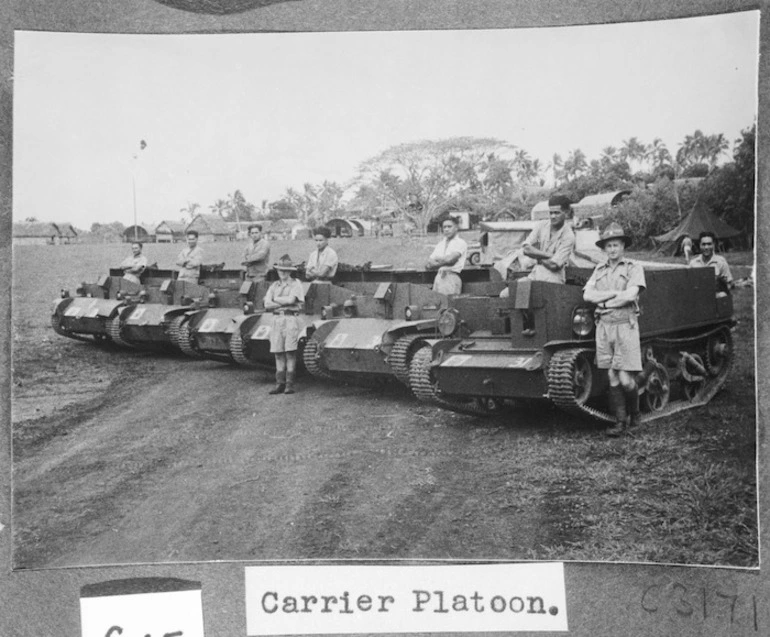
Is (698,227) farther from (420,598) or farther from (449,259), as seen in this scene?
(420,598)

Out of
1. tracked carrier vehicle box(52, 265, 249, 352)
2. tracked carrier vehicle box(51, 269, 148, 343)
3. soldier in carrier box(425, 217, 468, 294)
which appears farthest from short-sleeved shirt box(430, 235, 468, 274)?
tracked carrier vehicle box(51, 269, 148, 343)

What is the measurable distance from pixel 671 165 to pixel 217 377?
1.82 metres

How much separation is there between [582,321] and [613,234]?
1.04 ft

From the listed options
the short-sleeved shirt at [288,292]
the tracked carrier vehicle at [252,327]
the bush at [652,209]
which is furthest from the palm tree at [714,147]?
the short-sleeved shirt at [288,292]

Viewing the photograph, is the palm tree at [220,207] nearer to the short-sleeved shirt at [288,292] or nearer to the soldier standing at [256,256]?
the soldier standing at [256,256]

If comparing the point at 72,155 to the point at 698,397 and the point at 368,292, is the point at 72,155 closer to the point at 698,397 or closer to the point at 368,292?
the point at 368,292

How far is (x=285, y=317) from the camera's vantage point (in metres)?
3.38

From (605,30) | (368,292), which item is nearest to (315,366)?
(368,292)

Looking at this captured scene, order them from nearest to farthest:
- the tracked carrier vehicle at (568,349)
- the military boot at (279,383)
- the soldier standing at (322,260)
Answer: the tracked carrier vehicle at (568,349)
the soldier standing at (322,260)
the military boot at (279,383)

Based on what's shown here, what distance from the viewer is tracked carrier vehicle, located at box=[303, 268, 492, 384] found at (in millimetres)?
3201

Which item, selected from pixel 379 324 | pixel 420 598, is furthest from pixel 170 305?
pixel 420 598

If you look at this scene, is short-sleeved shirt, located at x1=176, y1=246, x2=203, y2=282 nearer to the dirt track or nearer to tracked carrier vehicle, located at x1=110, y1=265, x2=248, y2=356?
tracked carrier vehicle, located at x1=110, y1=265, x2=248, y2=356

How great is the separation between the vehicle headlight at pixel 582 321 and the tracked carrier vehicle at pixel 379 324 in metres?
0.31

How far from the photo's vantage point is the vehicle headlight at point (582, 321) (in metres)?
2.96
